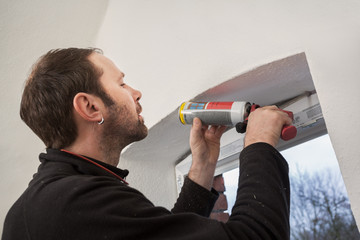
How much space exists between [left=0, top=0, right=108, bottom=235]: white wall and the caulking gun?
91 centimetres

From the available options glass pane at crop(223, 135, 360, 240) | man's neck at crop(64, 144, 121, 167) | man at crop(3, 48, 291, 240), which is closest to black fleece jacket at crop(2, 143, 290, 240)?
man at crop(3, 48, 291, 240)

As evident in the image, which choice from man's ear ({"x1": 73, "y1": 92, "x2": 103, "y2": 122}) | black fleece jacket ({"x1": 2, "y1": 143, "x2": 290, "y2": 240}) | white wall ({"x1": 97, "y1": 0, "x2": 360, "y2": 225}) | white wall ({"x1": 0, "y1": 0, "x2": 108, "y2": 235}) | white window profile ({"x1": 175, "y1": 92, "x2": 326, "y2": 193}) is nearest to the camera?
black fleece jacket ({"x1": 2, "y1": 143, "x2": 290, "y2": 240})

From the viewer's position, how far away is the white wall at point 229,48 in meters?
0.67

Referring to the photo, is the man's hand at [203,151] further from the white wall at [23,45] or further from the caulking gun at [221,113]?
the white wall at [23,45]

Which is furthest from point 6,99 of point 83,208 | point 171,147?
point 83,208

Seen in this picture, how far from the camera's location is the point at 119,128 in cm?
82

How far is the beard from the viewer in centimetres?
81

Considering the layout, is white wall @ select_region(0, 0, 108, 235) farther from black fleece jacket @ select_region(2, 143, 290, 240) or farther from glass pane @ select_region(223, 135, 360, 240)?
glass pane @ select_region(223, 135, 360, 240)

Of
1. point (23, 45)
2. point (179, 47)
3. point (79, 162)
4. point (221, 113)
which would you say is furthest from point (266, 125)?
point (23, 45)

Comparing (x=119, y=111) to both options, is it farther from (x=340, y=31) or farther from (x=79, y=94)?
(x=340, y=31)

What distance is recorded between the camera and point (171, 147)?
1369mm

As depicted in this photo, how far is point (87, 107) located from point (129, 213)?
0.34 meters

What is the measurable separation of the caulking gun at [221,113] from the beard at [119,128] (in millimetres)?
147

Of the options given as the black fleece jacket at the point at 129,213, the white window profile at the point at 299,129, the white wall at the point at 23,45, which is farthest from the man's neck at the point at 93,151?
the white wall at the point at 23,45
